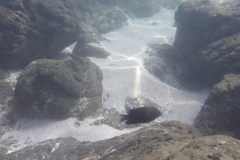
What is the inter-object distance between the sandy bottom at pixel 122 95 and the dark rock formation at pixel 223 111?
877 millimetres

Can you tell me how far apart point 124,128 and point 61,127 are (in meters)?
1.77

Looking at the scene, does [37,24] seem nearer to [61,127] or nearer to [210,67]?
[61,127]

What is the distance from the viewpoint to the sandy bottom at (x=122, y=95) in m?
4.77

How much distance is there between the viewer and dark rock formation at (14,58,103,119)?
5.14 metres

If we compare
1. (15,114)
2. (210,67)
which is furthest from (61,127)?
(210,67)

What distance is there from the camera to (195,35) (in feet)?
24.9

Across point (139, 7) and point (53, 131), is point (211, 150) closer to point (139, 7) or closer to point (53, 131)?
point (53, 131)

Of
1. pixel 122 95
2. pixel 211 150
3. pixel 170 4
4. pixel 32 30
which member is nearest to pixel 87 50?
pixel 32 30

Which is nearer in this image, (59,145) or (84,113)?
(59,145)

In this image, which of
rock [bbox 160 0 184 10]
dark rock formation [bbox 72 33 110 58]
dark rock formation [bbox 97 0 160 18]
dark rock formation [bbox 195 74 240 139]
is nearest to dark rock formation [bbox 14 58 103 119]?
dark rock formation [bbox 195 74 240 139]

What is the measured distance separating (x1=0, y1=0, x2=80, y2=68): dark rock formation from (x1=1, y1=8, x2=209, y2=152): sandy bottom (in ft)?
6.93

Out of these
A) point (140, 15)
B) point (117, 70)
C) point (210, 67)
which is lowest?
point (117, 70)

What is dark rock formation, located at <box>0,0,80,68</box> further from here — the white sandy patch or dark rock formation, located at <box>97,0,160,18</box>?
dark rock formation, located at <box>97,0,160,18</box>

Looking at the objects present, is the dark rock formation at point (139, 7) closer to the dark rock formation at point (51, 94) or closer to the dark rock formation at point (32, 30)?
the dark rock formation at point (32, 30)
